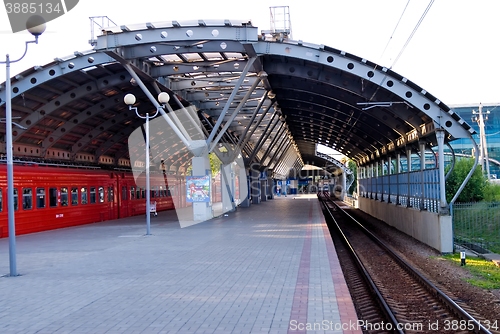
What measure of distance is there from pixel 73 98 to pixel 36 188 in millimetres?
4718

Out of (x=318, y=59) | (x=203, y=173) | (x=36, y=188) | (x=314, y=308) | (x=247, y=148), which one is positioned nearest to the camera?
(x=314, y=308)

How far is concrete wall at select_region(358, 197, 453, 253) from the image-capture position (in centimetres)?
1548

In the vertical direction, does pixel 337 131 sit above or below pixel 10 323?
above

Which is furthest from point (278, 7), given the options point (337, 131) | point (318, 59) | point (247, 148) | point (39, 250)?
point (247, 148)

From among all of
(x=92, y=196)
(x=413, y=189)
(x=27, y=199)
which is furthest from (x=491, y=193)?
(x=27, y=199)

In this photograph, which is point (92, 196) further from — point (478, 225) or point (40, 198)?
point (478, 225)

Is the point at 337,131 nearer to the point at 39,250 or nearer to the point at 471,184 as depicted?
the point at 471,184

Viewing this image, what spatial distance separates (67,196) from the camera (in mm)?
21625

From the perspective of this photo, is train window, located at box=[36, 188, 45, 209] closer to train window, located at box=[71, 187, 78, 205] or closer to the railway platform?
train window, located at box=[71, 187, 78, 205]

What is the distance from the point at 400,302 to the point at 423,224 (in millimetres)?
9870

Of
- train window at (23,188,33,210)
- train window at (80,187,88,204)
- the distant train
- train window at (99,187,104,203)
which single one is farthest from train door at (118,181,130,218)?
train window at (23,188,33,210)

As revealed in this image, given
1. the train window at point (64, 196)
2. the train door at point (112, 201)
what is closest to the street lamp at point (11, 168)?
the train window at point (64, 196)

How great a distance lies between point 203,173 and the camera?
23500 mm

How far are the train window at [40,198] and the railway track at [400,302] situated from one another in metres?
13.0
